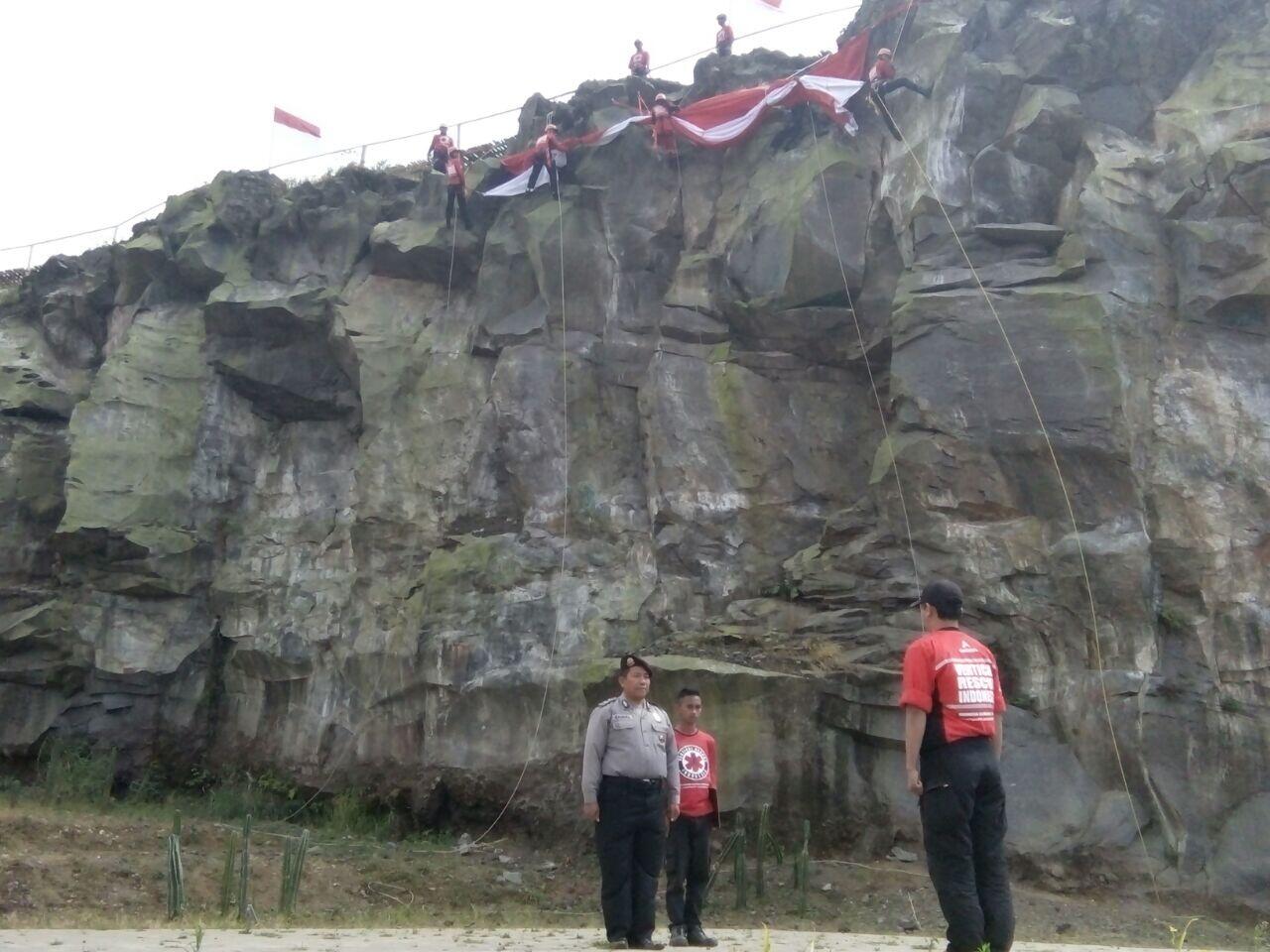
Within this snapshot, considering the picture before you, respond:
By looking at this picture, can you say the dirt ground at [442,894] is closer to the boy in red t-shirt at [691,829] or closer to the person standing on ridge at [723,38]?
the boy in red t-shirt at [691,829]

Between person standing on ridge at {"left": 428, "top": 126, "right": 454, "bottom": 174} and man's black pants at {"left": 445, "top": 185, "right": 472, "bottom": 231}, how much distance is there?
675mm

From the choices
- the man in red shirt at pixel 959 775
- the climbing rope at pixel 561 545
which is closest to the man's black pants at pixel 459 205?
the climbing rope at pixel 561 545

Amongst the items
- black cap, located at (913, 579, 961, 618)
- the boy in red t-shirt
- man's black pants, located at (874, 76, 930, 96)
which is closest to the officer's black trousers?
the boy in red t-shirt

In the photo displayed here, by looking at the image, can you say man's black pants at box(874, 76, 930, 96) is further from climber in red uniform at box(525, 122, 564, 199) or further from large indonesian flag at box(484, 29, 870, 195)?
climber in red uniform at box(525, 122, 564, 199)

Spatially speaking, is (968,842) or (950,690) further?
(950,690)

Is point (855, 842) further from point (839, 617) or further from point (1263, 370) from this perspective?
point (1263, 370)

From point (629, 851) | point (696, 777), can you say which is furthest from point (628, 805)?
point (696, 777)

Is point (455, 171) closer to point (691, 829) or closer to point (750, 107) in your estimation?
point (750, 107)

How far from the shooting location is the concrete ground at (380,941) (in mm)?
5410

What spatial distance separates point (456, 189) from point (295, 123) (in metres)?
5.89

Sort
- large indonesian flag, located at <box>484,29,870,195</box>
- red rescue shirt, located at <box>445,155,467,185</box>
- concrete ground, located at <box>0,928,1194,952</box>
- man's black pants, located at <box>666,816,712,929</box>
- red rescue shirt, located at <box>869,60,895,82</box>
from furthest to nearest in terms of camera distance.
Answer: red rescue shirt, located at <box>445,155,467,185</box>
large indonesian flag, located at <box>484,29,870,195</box>
red rescue shirt, located at <box>869,60,895,82</box>
man's black pants, located at <box>666,816,712,929</box>
concrete ground, located at <box>0,928,1194,952</box>

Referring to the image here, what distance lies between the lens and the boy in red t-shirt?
675 centimetres

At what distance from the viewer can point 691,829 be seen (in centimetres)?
701

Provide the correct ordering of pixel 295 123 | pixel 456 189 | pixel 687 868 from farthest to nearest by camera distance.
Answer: pixel 295 123, pixel 456 189, pixel 687 868
